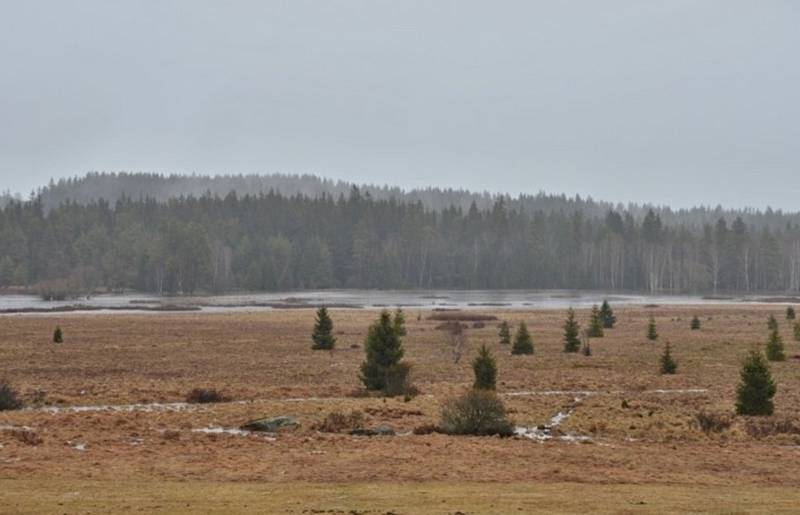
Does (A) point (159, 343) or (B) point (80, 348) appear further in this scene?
(A) point (159, 343)

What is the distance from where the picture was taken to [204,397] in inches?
1180

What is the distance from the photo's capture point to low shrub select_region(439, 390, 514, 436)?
928 inches

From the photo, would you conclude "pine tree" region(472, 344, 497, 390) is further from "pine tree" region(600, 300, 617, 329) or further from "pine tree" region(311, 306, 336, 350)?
"pine tree" region(600, 300, 617, 329)

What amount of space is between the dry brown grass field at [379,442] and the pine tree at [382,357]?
130 centimetres

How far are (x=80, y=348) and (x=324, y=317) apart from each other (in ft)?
49.9

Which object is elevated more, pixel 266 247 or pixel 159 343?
pixel 266 247

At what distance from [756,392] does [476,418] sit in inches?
392

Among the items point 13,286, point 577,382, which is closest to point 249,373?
point 577,382

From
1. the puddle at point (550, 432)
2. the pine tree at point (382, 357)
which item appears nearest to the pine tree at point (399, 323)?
the pine tree at point (382, 357)

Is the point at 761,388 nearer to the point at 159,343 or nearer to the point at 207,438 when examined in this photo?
the point at 207,438

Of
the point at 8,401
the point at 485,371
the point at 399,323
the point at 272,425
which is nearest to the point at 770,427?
the point at 485,371

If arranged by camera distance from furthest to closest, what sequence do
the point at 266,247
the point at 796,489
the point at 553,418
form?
the point at 266,247 < the point at 553,418 < the point at 796,489

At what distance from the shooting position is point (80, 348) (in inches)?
2014

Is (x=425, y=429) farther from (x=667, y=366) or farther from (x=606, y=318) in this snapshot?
(x=606, y=318)
